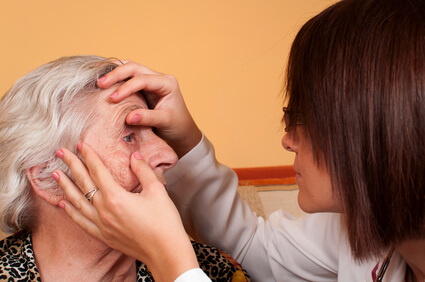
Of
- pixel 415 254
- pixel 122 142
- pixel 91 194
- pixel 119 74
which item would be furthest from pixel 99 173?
pixel 415 254

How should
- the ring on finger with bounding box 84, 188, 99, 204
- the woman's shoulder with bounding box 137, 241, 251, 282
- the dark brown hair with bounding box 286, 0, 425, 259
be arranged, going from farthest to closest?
the woman's shoulder with bounding box 137, 241, 251, 282 → the ring on finger with bounding box 84, 188, 99, 204 → the dark brown hair with bounding box 286, 0, 425, 259

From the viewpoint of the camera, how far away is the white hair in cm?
85

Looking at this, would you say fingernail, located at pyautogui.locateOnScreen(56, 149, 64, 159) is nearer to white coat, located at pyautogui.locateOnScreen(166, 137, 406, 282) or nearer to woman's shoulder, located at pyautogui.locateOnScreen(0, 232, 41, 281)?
woman's shoulder, located at pyautogui.locateOnScreen(0, 232, 41, 281)

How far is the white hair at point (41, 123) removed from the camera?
851mm

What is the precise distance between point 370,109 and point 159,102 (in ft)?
1.87

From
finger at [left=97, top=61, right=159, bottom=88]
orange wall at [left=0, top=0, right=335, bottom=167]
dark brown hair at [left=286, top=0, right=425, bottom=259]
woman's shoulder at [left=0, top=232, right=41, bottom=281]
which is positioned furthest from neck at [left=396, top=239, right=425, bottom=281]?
orange wall at [left=0, top=0, right=335, bottom=167]

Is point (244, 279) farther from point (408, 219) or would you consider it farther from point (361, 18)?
point (361, 18)

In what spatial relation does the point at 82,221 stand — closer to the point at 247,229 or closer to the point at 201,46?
the point at 247,229

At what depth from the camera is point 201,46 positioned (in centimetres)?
232

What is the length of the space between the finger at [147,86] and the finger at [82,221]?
0.27 m

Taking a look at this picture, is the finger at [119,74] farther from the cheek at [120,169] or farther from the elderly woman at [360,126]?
the cheek at [120,169]

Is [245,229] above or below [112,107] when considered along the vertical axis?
below

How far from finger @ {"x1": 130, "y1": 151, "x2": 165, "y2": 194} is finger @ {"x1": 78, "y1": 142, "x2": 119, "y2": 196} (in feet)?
0.21

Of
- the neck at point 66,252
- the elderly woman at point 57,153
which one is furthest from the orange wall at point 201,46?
the neck at point 66,252
